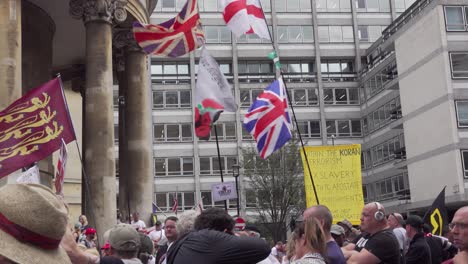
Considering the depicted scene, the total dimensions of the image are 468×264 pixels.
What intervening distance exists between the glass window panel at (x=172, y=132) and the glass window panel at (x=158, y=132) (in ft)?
1.83

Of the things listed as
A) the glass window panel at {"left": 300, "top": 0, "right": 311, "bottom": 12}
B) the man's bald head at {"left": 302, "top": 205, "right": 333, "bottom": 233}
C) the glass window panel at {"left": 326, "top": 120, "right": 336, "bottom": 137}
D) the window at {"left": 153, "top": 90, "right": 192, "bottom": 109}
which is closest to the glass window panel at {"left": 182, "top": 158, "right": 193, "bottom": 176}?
the window at {"left": 153, "top": 90, "right": 192, "bottom": 109}

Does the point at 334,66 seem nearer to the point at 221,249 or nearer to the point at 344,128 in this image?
the point at 344,128

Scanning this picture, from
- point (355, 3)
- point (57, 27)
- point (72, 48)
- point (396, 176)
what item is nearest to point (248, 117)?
point (57, 27)

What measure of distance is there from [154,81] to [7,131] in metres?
52.3

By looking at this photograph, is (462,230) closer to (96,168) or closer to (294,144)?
(96,168)

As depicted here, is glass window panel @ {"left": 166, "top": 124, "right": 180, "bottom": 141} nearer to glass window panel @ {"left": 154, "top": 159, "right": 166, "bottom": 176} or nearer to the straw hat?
glass window panel @ {"left": 154, "top": 159, "right": 166, "bottom": 176}

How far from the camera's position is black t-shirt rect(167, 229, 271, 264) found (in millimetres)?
5234

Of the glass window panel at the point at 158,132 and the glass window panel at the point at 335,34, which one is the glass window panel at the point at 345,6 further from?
the glass window panel at the point at 158,132

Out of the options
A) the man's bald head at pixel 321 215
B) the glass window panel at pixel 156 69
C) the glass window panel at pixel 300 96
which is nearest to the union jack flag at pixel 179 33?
the man's bald head at pixel 321 215

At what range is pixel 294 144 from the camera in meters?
53.8

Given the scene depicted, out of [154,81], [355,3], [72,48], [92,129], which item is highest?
[355,3]

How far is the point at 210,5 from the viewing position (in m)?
64.9

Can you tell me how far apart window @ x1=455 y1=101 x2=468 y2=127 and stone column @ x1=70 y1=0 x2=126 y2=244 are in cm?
3392

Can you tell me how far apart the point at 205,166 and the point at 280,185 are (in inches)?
446
